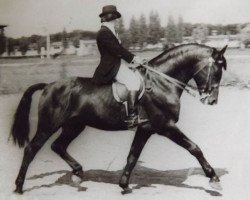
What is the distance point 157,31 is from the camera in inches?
157

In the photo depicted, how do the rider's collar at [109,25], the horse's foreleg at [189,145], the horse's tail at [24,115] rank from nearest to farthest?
the horse's foreleg at [189,145] < the rider's collar at [109,25] < the horse's tail at [24,115]

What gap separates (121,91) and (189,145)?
1.95ft

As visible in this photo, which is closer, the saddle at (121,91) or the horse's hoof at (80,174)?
the saddle at (121,91)

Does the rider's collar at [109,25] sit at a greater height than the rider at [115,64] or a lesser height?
greater

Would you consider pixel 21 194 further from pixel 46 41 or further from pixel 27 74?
pixel 46 41

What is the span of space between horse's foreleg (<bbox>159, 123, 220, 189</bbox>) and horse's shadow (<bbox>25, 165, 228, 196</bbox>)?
87mm

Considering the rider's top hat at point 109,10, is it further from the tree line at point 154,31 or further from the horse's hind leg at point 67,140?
the horse's hind leg at point 67,140

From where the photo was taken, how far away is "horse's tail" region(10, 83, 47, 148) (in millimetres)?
3947

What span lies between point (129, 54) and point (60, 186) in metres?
1.10

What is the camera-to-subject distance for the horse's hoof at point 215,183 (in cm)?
379

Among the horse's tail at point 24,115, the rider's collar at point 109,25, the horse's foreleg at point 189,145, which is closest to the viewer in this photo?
the horse's foreleg at point 189,145

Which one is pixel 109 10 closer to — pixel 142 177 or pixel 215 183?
pixel 142 177

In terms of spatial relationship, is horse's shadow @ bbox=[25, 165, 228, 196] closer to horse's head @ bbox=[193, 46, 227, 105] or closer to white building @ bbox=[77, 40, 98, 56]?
horse's head @ bbox=[193, 46, 227, 105]

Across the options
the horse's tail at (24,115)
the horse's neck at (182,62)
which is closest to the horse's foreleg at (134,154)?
the horse's neck at (182,62)
